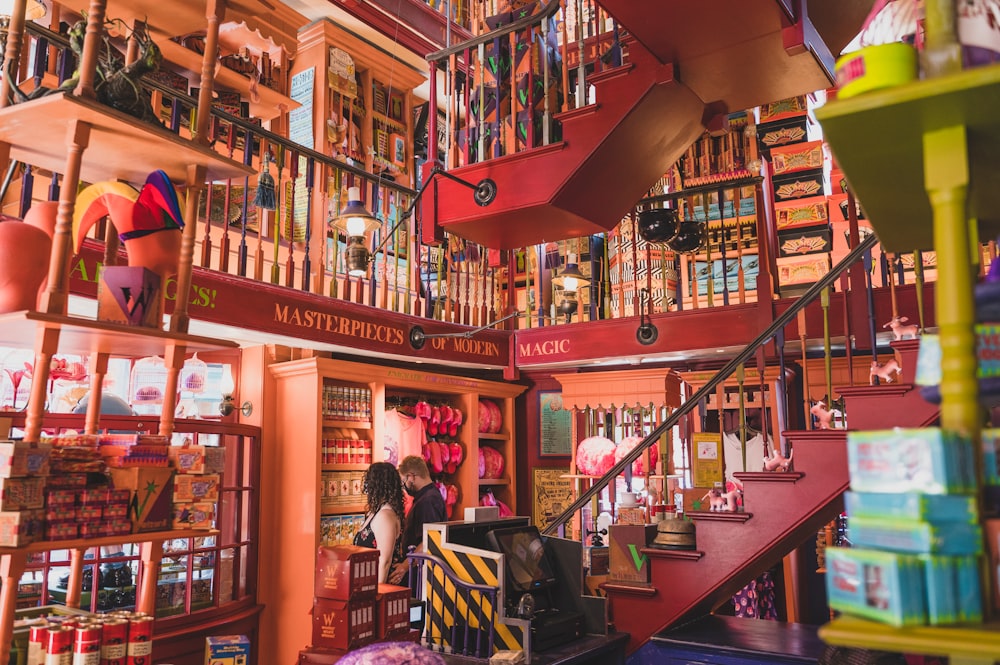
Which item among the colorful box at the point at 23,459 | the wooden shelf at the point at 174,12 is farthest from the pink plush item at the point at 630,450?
the colorful box at the point at 23,459

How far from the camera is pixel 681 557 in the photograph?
4.11 meters

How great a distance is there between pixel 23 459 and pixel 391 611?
2.04 m

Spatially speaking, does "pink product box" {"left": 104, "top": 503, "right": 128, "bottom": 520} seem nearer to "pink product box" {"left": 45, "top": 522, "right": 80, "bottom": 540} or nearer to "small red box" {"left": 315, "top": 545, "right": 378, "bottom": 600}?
"pink product box" {"left": 45, "top": 522, "right": 80, "bottom": 540}

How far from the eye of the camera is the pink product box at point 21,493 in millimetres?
1882

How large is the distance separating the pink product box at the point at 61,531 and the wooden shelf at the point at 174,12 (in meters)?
1.63

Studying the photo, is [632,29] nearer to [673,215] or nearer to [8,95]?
[673,215]

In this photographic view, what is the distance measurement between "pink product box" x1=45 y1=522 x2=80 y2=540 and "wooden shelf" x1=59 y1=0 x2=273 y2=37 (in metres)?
1.63

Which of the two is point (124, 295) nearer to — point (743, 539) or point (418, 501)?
point (743, 539)

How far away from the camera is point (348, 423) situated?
632cm

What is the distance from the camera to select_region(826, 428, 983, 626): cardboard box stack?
1050mm

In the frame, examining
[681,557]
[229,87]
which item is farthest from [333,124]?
[681,557]

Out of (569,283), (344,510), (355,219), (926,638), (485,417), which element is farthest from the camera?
(485,417)

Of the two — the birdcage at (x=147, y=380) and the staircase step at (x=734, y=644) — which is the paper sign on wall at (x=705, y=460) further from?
the birdcage at (x=147, y=380)

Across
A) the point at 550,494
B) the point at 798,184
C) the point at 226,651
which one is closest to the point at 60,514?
the point at 226,651
